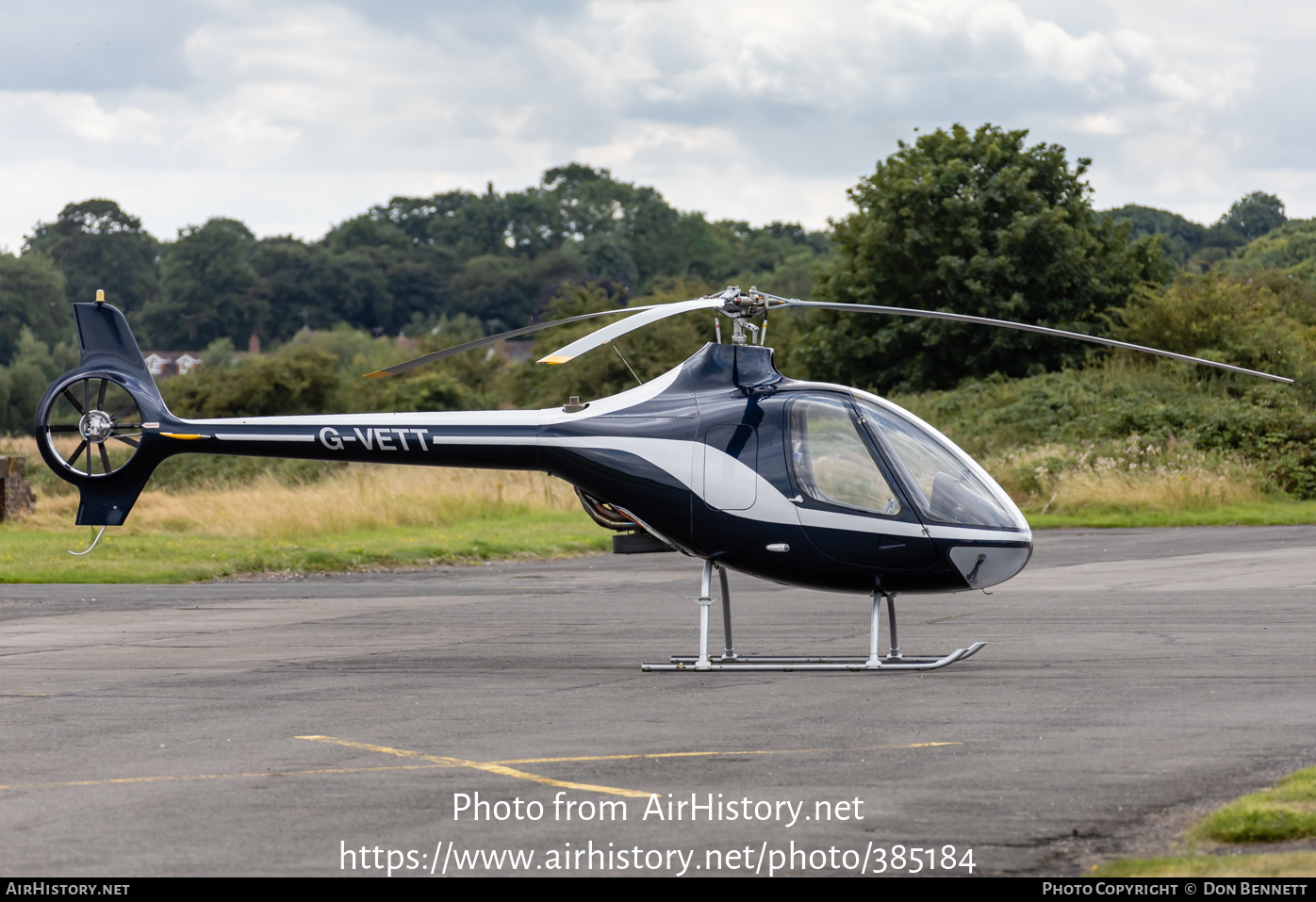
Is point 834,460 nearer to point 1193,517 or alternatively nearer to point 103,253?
point 1193,517

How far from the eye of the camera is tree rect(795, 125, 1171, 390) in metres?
38.1

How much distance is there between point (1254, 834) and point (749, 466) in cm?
553

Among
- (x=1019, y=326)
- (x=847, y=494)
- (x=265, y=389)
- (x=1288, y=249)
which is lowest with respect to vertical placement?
(x=847, y=494)

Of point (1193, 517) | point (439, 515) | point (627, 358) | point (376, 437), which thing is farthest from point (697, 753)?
point (627, 358)

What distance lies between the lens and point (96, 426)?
1221cm

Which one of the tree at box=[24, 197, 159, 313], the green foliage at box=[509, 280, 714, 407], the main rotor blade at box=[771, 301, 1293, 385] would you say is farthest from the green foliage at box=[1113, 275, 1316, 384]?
the tree at box=[24, 197, 159, 313]

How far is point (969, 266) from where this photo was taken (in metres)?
38.1

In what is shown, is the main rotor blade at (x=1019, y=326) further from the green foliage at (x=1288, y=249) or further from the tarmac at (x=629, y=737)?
the green foliage at (x=1288, y=249)

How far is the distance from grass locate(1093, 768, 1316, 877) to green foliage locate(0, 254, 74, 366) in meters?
90.2

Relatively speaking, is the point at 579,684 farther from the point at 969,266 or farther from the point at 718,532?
the point at 969,266

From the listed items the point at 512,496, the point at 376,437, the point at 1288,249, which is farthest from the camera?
the point at 1288,249

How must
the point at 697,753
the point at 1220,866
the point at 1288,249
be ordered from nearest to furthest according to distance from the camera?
1. the point at 1220,866
2. the point at 697,753
3. the point at 1288,249

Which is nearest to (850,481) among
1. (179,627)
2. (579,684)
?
(579,684)
